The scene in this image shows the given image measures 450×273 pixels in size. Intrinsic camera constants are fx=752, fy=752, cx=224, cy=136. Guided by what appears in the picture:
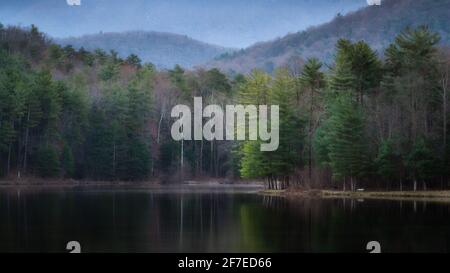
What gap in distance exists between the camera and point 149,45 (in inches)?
3755

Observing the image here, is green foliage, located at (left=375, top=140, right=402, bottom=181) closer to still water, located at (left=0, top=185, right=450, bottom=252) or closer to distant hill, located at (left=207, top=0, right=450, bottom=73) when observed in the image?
still water, located at (left=0, top=185, right=450, bottom=252)

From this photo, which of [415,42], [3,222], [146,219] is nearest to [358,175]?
[415,42]

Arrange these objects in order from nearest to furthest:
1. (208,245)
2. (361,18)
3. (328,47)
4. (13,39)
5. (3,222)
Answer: (208,245) < (3,222) < (13,39) < (361,18) < (328,47)

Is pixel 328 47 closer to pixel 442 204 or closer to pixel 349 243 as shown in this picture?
pixel 442 204

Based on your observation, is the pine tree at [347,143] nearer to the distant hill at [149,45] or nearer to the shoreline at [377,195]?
the shoreline at [377,195]

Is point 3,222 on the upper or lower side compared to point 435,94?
lower

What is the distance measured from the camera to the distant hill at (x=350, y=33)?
3388 inches

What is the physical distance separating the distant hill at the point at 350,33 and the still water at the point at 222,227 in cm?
4990

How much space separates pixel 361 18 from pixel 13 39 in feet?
144

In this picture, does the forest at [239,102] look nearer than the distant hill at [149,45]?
Yes

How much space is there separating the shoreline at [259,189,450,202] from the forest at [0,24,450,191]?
2.94 feet

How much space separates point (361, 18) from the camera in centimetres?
9650

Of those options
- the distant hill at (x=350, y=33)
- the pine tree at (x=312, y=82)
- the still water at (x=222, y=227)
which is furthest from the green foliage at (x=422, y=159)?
the distant hill at (x=350, y=33)

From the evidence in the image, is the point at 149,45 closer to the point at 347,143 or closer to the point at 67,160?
the point at 67,160
